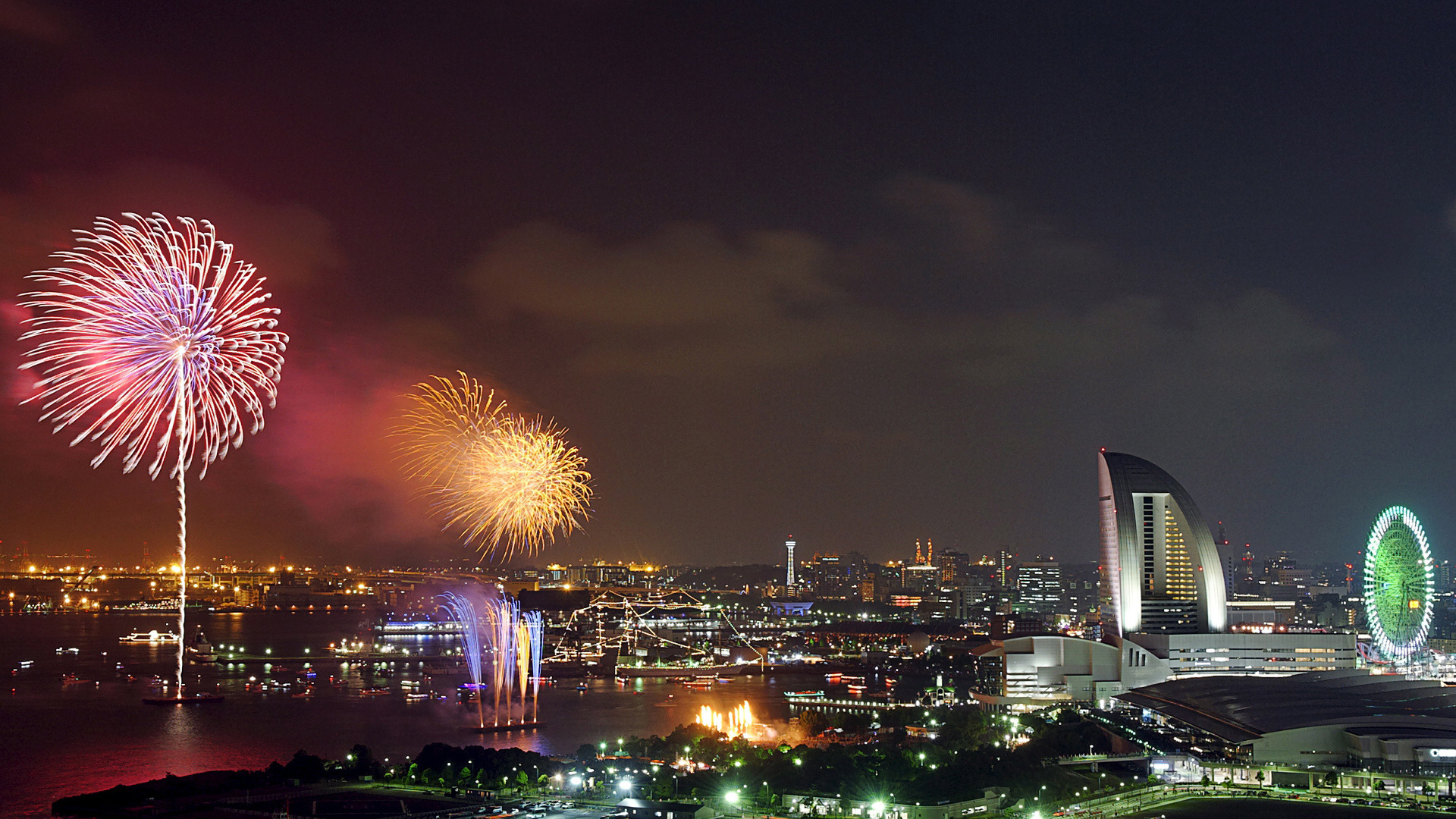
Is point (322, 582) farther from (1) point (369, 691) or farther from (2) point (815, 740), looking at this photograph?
(2) point (815, 740)

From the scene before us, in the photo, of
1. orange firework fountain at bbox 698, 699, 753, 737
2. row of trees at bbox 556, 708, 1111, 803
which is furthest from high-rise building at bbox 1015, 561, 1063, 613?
row of trees at bbox 556, 708, 1111, 803

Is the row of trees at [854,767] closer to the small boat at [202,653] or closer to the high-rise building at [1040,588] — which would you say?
the small boat at [202,653]

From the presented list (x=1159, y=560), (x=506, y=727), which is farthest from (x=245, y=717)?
(x=1159, y=560)

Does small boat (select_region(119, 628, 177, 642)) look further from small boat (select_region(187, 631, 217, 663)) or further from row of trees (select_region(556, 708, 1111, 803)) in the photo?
row of trees (select_region(556, 708, 1111, 803))

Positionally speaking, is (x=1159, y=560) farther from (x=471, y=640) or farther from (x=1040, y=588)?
(x=1040, y=588)

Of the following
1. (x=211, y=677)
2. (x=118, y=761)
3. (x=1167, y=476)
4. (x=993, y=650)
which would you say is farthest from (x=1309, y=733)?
(x=211, y=677)

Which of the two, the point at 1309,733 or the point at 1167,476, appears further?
the point at 1167,476

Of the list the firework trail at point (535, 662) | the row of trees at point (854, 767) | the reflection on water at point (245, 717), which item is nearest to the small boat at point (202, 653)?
the reflection on water at point (245, 717)

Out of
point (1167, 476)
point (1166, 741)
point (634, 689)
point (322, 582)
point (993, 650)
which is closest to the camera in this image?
point (1166, 741)
